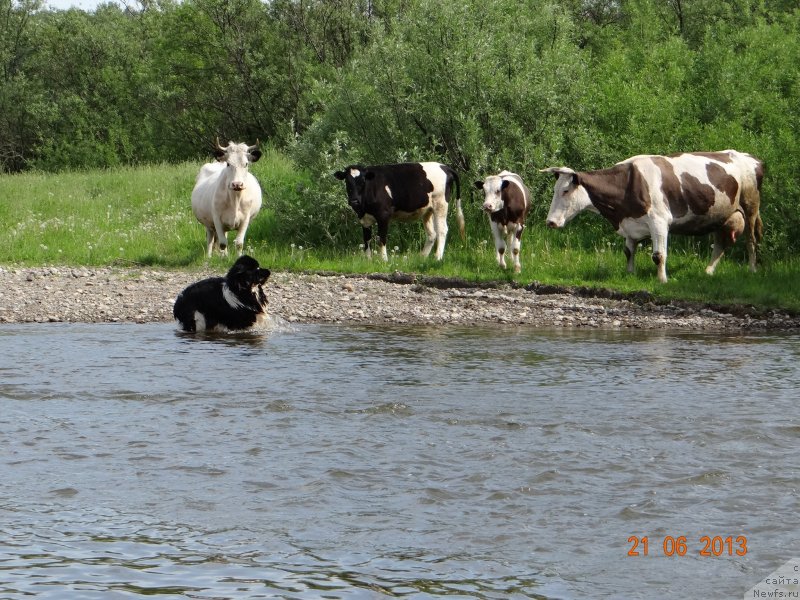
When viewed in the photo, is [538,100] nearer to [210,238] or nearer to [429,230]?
[429,230]

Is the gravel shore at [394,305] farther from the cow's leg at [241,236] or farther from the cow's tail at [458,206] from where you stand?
the cow's tail at [458,206]

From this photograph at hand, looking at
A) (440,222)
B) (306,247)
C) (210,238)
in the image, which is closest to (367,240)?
(440,222)

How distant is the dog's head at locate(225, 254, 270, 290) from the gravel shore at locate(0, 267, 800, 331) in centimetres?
140

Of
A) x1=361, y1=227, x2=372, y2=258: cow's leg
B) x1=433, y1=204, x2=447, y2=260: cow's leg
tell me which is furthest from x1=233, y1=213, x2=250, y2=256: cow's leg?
x1=433, y1=204, x2=447, y2=260: cow's leg

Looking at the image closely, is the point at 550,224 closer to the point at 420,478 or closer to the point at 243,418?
the point at 243,418

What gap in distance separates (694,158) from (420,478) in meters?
11.4

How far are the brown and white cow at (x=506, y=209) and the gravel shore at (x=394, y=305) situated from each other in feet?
3.18

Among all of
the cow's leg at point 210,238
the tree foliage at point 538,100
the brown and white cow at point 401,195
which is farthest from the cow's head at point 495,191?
the cow's leg at point 210,238

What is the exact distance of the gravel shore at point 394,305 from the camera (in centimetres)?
1545

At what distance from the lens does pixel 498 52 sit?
2155 cm

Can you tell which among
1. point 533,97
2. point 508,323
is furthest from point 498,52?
point 508,323

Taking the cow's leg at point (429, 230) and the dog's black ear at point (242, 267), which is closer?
the dog's black ear at point (242, 267)

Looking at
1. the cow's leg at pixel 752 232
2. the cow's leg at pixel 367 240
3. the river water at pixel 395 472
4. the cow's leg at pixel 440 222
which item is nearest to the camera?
the river water at pixel 395 472

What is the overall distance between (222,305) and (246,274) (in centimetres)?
62
